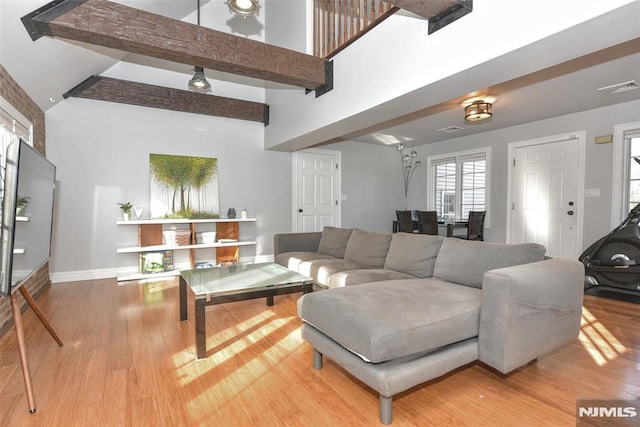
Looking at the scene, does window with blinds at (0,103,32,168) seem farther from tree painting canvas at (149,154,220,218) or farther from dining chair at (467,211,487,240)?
dining chair at (467,211,487,240)

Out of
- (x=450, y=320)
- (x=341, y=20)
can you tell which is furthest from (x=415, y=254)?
(x=341, y=20)

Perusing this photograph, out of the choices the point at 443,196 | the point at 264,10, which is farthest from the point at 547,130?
the point at 264,10

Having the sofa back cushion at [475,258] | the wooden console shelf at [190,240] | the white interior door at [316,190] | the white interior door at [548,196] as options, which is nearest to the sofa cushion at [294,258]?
the wooden console shelf at [190,240]

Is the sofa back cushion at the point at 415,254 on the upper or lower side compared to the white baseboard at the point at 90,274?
upper

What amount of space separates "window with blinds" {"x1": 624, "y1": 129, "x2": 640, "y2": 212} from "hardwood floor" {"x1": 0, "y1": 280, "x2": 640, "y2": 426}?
2.35 m

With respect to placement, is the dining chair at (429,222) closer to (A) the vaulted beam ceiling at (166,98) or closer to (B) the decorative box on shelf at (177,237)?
(A) the vaulted beam ceiling at (166,98)

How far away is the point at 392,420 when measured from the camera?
59.6 inches

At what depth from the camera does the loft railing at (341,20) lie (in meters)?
3.15

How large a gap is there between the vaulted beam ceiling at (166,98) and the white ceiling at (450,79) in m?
0.17

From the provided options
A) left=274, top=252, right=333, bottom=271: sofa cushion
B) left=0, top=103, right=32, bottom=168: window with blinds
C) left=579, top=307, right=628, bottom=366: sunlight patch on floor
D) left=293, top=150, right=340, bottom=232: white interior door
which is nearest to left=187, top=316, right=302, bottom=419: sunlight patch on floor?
left=274, top=252, right=333, bottom=271: sofa cushion

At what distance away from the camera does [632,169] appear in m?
4.25

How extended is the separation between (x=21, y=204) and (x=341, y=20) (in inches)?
141

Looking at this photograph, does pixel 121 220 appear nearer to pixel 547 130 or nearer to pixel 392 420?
pixel 392 420

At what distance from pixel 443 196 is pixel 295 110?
384 cm
